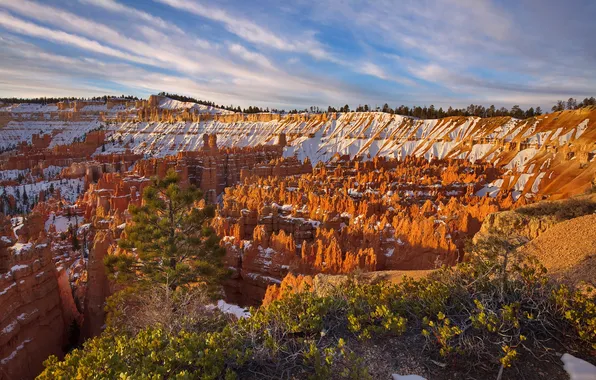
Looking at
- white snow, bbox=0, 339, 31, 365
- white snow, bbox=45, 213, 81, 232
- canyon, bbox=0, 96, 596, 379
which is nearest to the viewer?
white snow, bbox=0, 339, 31, 365

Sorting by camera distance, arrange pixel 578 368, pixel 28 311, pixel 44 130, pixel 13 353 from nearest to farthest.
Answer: pixel 578 368, pixel 13 353, pixel 28 311, pixel 44 130

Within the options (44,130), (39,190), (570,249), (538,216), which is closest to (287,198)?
(538,216)

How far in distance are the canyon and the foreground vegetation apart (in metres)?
7.92

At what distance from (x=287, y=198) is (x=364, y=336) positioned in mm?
27347

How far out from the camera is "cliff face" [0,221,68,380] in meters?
12.7

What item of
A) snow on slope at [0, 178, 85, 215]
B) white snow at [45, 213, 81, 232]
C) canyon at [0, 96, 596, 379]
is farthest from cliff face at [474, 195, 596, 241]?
snow on slope at [0, 178, 85, 215]

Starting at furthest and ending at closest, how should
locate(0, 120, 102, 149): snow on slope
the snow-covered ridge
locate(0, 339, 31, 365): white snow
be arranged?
1. the snow-covered ridge
2. locate(0, 120, 102, 149): snow on slope
3. locate(0, 339, 31, 365): white snow

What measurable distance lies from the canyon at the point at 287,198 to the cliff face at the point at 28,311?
0.06 meters

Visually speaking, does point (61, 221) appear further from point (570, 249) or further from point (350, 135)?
point (350, 135)

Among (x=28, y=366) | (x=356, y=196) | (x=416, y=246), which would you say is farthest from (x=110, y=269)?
(x=356, y=196)

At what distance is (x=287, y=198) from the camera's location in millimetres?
32281

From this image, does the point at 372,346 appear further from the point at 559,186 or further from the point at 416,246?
the point at 559,186

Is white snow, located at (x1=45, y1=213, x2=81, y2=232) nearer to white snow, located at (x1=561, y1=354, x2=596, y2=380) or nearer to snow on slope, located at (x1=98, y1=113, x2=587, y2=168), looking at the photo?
white snow, located at (x1=561, y1=354, x2=596, y2=380)

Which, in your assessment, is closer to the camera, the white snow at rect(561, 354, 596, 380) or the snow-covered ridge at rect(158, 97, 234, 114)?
the white snow at rect(561, 354, 596, 380)
